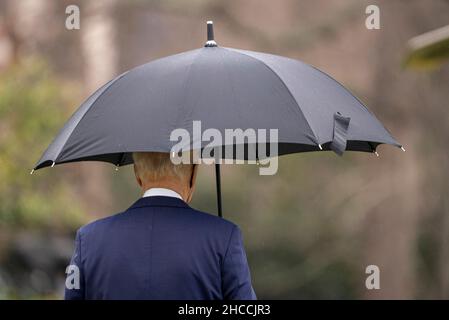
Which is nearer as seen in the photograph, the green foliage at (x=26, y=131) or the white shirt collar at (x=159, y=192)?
the white shirt collar at (x=159, y=192)

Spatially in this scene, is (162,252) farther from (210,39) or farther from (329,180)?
(329,180)

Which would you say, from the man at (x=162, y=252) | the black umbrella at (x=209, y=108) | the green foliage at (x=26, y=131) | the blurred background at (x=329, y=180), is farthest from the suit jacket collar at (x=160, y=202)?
the blurred background at (x=329, y=180)

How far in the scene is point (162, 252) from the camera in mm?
2910

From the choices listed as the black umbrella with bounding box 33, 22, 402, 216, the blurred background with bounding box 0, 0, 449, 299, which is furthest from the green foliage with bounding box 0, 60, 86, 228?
the black umbrella with bounding box 33, 22, 402, 216

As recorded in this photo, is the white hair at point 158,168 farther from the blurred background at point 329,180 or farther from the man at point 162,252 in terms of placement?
the blurred background at point 329,180

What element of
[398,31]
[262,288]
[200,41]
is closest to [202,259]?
[262,288]

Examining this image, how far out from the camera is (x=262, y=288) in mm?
13992

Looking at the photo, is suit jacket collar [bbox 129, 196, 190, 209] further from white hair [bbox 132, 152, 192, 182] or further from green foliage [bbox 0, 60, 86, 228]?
green foliage [bbox 0, 60, 86, 228]

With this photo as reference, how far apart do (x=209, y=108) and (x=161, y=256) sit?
0.52 m

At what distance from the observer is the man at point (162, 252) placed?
9.46 feet

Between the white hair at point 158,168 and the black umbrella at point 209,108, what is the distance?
0.31 ft

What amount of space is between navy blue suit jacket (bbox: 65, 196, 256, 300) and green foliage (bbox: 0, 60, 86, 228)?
538 cm
